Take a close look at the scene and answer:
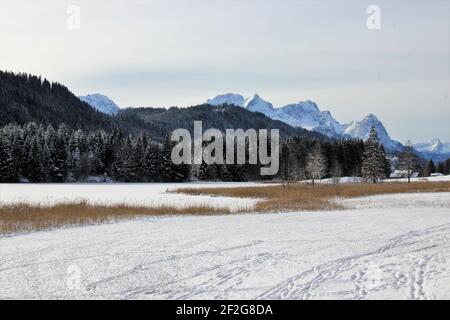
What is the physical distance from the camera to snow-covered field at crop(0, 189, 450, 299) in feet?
23.9

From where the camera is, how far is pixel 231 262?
9.60 m

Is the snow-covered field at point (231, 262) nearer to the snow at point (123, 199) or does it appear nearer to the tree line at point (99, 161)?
the snow at point (123, 199)

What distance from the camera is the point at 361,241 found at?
12.4 m

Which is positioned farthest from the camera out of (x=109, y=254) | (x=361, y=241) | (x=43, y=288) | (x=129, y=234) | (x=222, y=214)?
(x=222, y=214)

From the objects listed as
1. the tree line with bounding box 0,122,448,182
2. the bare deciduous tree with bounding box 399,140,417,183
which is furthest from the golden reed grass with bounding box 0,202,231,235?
the bare deciduous tree with bounding box 399,140,417,183

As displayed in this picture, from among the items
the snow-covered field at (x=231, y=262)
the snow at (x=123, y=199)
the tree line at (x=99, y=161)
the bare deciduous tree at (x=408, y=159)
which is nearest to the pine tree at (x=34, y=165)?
the tree line at (x=99, y=161)

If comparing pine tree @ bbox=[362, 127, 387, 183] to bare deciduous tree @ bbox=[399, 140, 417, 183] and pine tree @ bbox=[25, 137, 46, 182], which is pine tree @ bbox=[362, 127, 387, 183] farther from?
pine tree @ bbox=[25, 137, 46, 182]

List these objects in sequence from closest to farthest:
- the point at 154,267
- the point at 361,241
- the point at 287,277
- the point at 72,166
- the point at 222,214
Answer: the point at 287,277 → the point at 154,267 → the point at 361,241 → the point at 222,214 → the point at 72,166

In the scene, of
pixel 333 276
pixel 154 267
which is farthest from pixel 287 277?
pixel 154 267

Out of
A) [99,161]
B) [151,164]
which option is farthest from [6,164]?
[151,164]

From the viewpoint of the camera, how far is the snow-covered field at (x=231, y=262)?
7.30 meters
